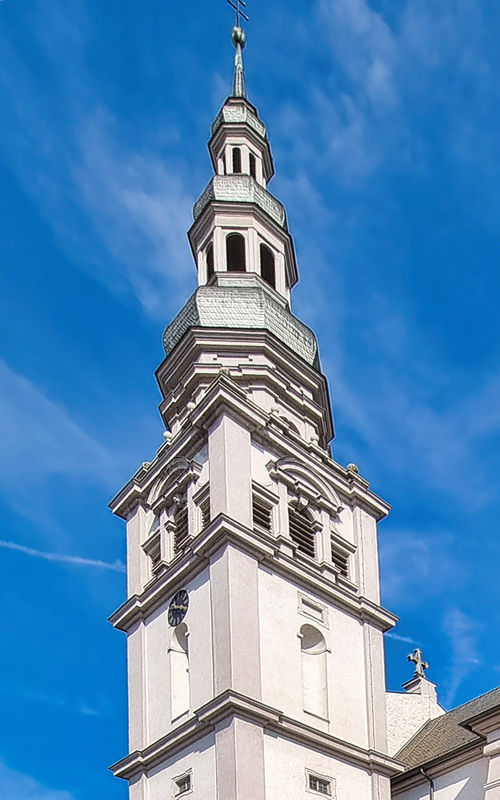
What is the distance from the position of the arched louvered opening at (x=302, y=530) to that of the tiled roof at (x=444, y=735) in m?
6.71

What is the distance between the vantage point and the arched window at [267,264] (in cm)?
4188

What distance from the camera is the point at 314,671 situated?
101ft

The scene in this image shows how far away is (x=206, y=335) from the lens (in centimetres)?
3678

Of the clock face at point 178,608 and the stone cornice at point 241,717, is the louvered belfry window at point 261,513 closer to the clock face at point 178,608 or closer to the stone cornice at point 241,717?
the clock face at point 178,608

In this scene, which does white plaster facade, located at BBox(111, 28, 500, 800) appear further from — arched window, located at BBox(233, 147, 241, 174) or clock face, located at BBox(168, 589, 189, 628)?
arched window, located at BBox(233, 147, 241, 174)

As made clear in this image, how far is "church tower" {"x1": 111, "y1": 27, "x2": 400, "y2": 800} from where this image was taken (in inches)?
1086

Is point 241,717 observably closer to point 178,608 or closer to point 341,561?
point 178,608

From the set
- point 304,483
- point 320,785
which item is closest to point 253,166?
point 304,483

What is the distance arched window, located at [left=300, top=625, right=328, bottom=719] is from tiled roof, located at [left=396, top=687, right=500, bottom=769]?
3.95 m

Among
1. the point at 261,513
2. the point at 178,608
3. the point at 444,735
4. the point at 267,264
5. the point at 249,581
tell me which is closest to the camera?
the point at 249,581

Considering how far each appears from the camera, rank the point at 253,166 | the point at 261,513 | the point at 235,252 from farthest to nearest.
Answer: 1. the point at 253,166
2. the point at 235,252
3. the point at 261,513

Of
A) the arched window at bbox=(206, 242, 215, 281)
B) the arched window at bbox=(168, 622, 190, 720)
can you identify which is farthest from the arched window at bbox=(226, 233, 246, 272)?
the arched window at bbox=(168, 622, 190, 720)

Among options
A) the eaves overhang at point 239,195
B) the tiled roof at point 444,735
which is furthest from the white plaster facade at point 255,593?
the eaves overhang at point 239,195

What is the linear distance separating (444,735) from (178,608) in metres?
10.4
